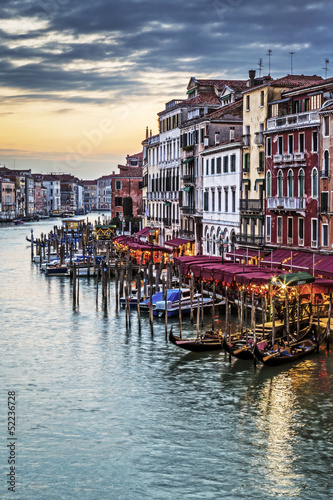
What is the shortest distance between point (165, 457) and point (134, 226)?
61.1 meters

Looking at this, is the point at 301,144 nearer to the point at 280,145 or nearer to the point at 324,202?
the point at 280,145

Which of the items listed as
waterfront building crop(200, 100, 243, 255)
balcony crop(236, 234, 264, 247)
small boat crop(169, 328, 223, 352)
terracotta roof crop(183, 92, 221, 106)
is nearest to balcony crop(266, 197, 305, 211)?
balcony crop(236, 234, 264, 247)

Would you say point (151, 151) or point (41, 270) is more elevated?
point (151, 151)

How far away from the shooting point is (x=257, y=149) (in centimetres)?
3544

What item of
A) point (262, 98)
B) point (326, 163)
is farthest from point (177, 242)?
point (326, 163)

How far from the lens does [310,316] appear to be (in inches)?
970

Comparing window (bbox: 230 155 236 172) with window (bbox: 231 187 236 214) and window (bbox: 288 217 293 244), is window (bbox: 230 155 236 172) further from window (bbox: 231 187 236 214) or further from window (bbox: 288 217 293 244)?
window (bbox: 288 217 293 244)

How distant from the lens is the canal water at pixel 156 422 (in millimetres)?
14320

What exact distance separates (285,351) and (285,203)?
11141mm

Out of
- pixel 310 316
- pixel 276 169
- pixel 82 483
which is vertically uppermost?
pixel 276 169

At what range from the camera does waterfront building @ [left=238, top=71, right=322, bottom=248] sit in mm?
34125

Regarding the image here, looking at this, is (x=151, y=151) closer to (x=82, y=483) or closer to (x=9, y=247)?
(x=9, y=247)

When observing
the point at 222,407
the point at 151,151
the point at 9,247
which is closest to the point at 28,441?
the point at 222,407

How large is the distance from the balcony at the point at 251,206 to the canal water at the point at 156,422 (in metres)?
9.88
